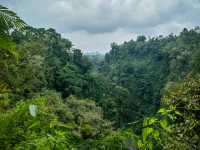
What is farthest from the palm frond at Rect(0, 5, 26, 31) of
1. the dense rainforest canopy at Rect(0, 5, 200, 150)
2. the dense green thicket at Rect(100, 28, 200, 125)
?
the dense green thicket at Rect(100, 28, 200, 125)

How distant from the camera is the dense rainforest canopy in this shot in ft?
3.64

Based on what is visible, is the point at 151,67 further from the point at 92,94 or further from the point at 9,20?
the point at 9,20

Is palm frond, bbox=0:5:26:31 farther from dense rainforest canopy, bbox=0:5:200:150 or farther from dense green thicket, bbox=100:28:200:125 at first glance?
dense green thicket, bbox=100:28:200:125

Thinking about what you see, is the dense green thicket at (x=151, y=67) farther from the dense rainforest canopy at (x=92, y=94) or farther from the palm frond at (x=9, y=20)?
the palm frond at (x=9, y=20)

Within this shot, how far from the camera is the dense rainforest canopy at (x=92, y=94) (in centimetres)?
111

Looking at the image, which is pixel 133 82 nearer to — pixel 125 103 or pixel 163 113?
pixel 125 103

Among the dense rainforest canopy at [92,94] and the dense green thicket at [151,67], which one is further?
the dense green thicket at [151,67]

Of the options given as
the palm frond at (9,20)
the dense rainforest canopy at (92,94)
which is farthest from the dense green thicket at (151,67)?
the palm frond at (9,20)

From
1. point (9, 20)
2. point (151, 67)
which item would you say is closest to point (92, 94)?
point (151, 67)

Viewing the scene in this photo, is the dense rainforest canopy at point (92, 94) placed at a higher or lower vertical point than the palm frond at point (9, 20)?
lower

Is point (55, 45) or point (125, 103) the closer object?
point (55, 45)

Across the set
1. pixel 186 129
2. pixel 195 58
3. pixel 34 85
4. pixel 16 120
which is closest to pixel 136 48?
pixel 195 58

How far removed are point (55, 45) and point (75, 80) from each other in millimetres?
4917

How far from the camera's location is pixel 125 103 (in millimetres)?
45500
